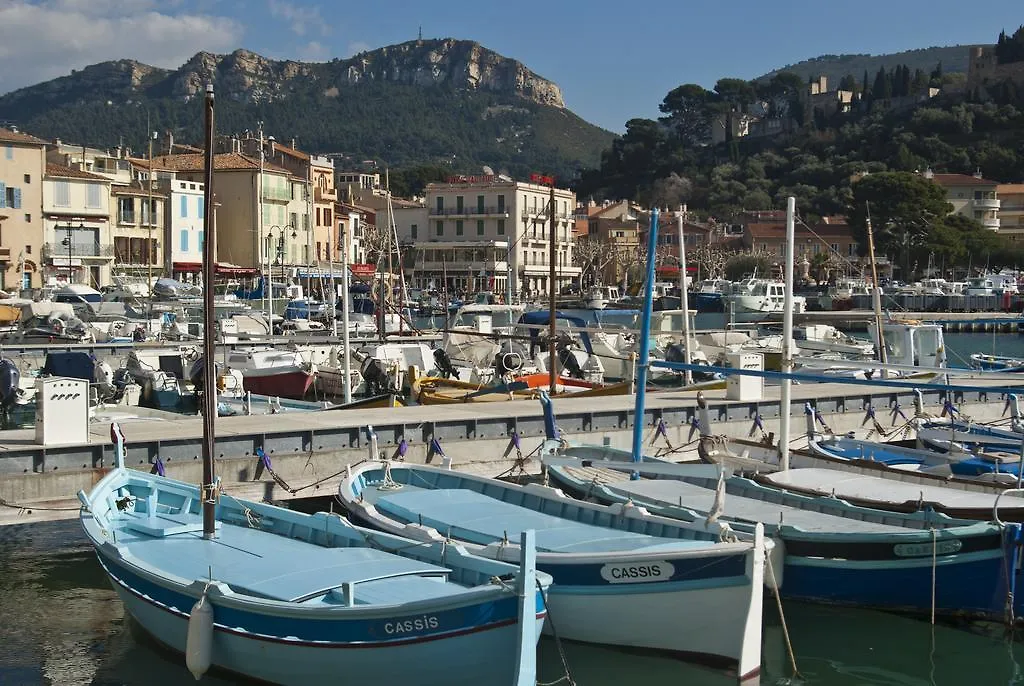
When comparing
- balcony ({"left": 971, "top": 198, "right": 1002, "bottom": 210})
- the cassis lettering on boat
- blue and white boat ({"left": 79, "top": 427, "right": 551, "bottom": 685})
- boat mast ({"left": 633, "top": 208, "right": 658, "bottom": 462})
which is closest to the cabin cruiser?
balcony ({"left": 971, "top": 198, "right": 1002, "bottom": 210})

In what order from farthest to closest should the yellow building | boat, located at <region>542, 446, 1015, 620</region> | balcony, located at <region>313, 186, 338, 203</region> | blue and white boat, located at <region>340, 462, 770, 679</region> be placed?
the yellow building < balcony, located at <region>313, 186, 338, 203</region> < boat, located at <region>542, 446, 1015, 620</region> < blue and white boat, located at <region>340, 462, 770, 679</region>

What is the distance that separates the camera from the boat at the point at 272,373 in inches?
1448

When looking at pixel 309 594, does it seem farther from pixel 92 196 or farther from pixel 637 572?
pixel 92 196

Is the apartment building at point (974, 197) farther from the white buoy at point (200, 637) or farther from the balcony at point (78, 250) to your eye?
the white buoy at point (200, 637)

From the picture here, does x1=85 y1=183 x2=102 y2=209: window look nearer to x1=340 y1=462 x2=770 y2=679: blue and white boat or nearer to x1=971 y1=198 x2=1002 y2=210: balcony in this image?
x1=340 y1=462 x2=770 y2=679: blue and white boat

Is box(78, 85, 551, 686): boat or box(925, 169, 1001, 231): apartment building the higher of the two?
box(925, 169, 1001, 231): apartment building

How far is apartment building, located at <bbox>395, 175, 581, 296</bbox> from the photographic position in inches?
3807

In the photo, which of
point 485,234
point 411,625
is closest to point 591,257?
point 485,234

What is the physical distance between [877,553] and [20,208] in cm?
6019

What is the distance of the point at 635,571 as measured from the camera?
41.3ft

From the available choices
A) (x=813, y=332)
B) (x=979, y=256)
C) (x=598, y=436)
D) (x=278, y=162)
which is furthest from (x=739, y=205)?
(x=598, y=436)

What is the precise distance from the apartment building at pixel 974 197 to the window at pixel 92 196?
97170 millimetres

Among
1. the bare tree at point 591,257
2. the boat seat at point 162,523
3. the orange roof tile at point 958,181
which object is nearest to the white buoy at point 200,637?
the boat seat at point 162,523

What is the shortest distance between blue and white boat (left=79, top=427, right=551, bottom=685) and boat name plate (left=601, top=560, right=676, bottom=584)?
45.5 inches
